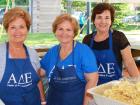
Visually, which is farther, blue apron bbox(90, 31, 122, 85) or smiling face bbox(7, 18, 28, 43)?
blue apron bbox(90, 31, 122, 85)

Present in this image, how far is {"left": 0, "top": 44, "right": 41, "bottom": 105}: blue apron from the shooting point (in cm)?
148

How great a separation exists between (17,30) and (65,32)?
10.0 inches

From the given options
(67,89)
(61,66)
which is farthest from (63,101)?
(61,66)

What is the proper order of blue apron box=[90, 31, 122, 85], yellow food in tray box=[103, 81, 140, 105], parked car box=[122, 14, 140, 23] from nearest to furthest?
yellow food in tray box=[103, 81, 140, 105] → blue apron box=[90, 31, 122, 85] → parked car box=[122, 14, 140, 23]

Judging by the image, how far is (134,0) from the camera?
280 cm

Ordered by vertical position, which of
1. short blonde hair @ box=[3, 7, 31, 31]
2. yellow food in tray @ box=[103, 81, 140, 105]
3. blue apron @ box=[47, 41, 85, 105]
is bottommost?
blue apron @ box=[47, 41, 85, 105]

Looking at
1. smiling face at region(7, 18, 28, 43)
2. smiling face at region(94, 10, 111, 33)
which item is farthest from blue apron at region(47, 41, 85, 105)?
smiling face at region(94, 10, 111, 33)

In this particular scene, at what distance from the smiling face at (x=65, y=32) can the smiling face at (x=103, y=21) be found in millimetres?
261

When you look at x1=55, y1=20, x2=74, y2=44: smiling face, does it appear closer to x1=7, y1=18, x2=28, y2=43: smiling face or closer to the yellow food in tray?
x1=7, y1=18, x2=28, y2=43: smiling face

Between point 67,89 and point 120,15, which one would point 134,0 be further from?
point 120,15

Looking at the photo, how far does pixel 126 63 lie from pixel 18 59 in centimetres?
64

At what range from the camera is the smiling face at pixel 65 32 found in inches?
61.1

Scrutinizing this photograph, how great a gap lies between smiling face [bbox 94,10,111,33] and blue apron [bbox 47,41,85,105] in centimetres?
36

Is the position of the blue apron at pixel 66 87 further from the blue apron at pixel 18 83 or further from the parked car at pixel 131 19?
the parked car at pixel 131 19
